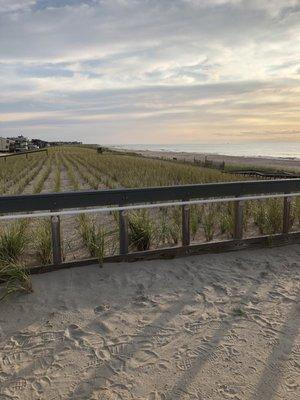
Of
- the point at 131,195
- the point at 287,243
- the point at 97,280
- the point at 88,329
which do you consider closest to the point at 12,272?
the point at 97,280

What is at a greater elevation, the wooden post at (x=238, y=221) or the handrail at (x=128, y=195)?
the handrail at (x=128, y=195)

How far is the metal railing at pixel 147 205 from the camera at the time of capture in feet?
16.2

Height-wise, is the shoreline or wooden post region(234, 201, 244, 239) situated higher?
wooden post region(234, 201, 244, 239)

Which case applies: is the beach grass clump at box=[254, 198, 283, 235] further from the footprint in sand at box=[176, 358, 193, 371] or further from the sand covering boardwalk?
the footprint in sand at box=[176, 358, 193, 371]

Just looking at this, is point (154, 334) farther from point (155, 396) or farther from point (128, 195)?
point (128, 195)

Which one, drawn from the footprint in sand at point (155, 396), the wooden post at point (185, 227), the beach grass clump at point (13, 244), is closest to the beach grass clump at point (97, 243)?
the beach grass clump at point (13, 244)

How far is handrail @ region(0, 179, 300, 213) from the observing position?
16.1ft

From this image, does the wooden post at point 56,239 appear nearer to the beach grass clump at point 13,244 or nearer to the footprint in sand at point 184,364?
the beach grass clump at point 13,244

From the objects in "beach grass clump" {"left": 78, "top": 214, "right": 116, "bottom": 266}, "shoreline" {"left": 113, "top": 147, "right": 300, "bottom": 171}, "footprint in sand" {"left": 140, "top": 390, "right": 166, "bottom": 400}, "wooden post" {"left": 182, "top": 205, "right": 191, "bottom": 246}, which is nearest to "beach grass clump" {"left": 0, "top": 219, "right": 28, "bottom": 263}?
"beach grass clump" {"left": 78, "top": 214, "right": 116, "bottom": 266}

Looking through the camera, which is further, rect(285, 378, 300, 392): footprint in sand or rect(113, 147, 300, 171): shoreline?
rect(113, 147, 300, 171): shoreline

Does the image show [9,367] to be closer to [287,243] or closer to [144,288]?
[144,288]

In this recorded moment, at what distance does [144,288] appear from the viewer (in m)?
4.60

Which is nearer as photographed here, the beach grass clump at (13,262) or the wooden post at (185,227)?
the beach grass clump at (13,262)

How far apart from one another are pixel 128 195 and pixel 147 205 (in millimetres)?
264
